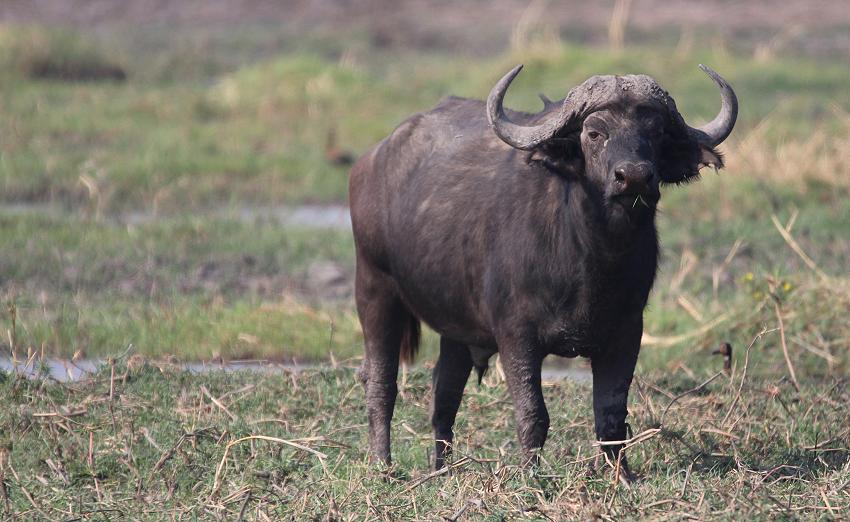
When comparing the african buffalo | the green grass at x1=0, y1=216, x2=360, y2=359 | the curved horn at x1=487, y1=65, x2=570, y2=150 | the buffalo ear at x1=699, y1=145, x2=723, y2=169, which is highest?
the curved horn at x1=487, y1=65, x2=570, y2=150


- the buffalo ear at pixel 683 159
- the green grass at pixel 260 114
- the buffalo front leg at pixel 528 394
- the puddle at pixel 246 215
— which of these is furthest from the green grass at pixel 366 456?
the green grass at pixel 260 114

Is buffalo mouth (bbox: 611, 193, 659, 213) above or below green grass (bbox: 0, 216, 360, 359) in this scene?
above

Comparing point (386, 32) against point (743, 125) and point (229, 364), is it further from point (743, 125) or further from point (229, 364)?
point (229, 364)

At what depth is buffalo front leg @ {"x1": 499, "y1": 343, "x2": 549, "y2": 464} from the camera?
4996mm

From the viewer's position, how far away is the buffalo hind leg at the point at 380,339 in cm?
569

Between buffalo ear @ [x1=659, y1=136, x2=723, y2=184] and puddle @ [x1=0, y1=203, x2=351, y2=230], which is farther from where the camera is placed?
puddle @ [x1=0, y1=203, x2=351, y2=230]

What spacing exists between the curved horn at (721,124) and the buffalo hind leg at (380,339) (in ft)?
4.51

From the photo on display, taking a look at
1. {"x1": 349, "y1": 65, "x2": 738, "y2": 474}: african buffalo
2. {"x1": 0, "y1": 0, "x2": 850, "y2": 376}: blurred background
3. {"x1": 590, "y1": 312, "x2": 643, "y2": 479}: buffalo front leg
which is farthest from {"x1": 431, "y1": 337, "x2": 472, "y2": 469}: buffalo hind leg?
{"x1": 0, "y1": 0, "x2": 850, "y2": 376}: blurred background

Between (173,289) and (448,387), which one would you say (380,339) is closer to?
(448,387)

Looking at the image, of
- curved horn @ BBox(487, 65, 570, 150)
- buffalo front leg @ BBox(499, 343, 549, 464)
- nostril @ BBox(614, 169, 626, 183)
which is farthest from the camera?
buffalo front leg @ BBox(499, 343, 549, 464)

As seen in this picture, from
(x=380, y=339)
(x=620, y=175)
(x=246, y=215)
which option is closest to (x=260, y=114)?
(x=246, y=215)

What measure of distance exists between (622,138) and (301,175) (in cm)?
722

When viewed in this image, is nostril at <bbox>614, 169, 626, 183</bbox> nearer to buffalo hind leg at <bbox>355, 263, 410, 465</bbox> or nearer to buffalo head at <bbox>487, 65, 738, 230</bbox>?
buffalo head at <bbox>487, 65, 738, 230</bbox>

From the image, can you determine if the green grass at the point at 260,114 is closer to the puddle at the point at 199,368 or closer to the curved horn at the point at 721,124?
the puddle at the point at 199,368
